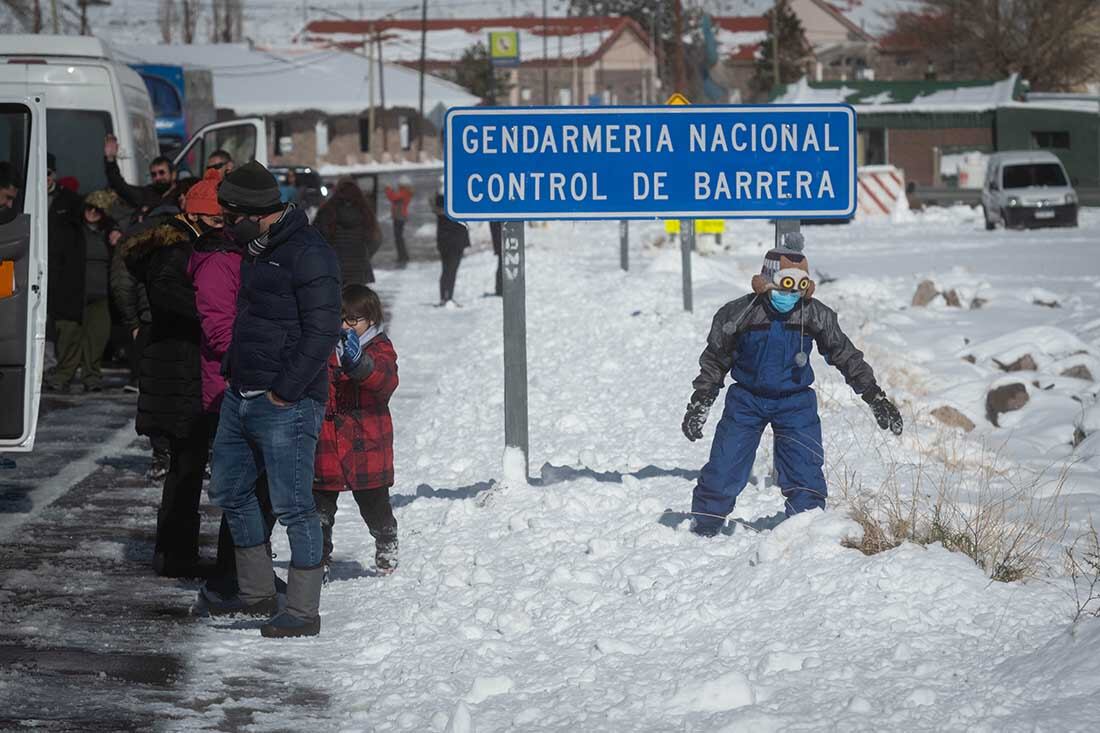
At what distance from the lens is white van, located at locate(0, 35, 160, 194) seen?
16.1 meters

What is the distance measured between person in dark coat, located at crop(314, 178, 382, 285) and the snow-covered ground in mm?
1355

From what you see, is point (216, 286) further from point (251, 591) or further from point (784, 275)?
point (784, 275)

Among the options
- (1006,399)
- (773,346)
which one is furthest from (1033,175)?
(773,346)

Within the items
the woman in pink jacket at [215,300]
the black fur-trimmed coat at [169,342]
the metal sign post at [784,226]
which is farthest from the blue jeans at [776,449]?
the black fur-trimmed coat at [169,342]

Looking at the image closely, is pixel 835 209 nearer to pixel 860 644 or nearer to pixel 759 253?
pixel 860 644

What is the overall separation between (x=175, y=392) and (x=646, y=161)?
2.93m

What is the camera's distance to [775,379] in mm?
7680

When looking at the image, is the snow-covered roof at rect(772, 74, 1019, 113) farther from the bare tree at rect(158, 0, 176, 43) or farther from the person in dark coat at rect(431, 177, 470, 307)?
the bare tree at rect(158, 0, 176, 43)

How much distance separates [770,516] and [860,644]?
2.53m

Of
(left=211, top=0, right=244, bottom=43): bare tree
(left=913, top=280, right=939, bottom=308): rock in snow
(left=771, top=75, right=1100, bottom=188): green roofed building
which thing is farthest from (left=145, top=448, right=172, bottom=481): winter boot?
(left=211, top=0, right=244, bottom=43): bare tree

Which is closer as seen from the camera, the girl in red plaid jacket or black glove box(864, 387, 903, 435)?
the girl in red plaid jacket

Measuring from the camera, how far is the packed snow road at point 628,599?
217 inches

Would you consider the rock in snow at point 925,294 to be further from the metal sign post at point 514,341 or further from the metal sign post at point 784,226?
the metal sign post at point 514,341

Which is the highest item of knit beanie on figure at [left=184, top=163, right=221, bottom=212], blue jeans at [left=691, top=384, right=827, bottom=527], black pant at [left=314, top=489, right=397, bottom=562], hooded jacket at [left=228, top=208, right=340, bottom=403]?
knit beanie on figure at [left=184, top=163, right=221, bottom=212]
